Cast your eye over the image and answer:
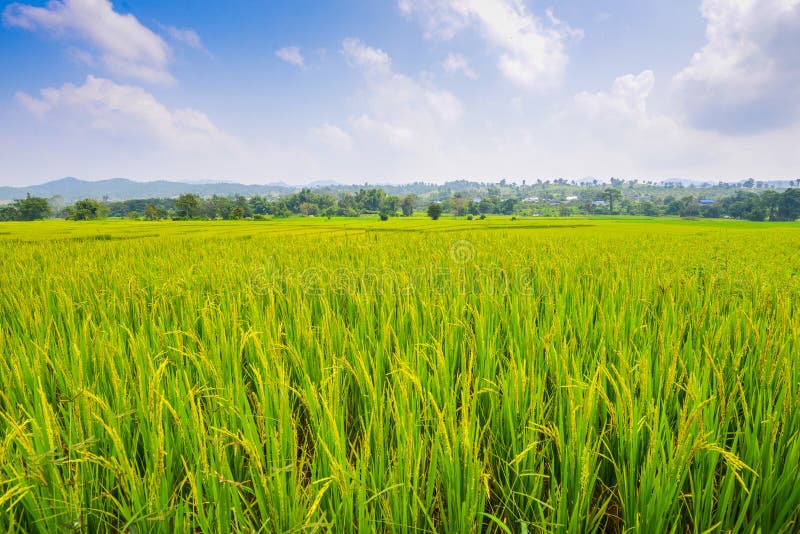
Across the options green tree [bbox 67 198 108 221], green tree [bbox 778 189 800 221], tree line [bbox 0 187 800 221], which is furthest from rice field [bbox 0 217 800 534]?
green tree [bbox 778 189 800 221]

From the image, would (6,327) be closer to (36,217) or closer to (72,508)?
(72,508)

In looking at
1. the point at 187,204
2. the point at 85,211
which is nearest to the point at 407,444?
the point at 187,204

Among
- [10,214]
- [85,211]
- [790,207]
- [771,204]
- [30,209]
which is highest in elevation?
[771,204]

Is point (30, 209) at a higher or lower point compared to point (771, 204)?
lower

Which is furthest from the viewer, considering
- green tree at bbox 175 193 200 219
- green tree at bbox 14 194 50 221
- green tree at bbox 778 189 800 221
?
green tree at bbox 175 193 200 219

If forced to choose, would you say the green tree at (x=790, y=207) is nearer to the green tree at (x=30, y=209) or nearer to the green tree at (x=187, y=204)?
the green tree at (x=187, y=204)

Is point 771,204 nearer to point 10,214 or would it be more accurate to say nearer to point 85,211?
point 85,211

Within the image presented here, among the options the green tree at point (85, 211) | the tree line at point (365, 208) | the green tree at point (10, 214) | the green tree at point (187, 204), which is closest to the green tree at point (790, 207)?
the tree line at point (365, 208)

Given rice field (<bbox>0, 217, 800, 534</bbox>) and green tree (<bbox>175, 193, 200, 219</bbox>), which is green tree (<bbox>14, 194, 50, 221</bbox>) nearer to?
green tree (<bbox>175, 193, 200, 219</bbox>)

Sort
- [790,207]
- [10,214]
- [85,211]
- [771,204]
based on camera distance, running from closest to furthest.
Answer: [790,207], [10,214], [771,204], [85,211]

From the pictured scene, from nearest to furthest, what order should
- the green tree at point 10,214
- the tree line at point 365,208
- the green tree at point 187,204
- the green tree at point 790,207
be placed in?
the green tree at point 790,207, the tree line at point 365,208, the green tree at point 10,214, the green tree at point 187,204

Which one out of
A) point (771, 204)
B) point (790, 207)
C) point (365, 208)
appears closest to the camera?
point (790, 207)

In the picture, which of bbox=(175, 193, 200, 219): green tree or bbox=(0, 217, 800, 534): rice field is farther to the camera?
bbox=(175, 193, 200, 219): green tree

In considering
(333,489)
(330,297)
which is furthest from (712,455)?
(330,297)
